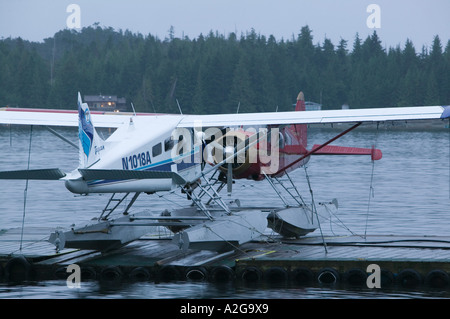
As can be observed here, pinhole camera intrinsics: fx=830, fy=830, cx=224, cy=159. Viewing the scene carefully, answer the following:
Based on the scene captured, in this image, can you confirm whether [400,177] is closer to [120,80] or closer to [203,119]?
[203,119]

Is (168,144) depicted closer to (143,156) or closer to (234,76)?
(143,156)

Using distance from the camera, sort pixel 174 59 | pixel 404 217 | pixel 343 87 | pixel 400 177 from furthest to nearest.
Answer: pixel 174 59 → pixel 343 87 → pixel 400 177 → pixel 404 217

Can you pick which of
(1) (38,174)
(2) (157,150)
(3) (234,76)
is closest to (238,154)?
(2) (157,150)

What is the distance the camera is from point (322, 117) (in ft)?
46.0

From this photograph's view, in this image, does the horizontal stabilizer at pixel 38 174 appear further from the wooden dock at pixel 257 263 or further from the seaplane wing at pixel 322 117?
the seaplane wing at pixel 322 117

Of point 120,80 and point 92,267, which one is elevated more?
point 120,80

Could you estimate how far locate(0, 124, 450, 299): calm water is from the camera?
39.5 ft

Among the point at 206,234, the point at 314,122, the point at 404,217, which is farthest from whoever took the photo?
the point at 404,217

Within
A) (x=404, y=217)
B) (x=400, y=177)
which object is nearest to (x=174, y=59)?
(x=400, y=177)

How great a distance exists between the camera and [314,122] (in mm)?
13820

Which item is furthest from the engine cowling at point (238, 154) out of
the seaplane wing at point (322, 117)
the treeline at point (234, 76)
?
the treeline at point (234, 76)

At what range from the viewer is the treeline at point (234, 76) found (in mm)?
113000

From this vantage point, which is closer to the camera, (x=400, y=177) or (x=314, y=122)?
(x=314, y=122)

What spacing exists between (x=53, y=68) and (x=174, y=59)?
804 inches
